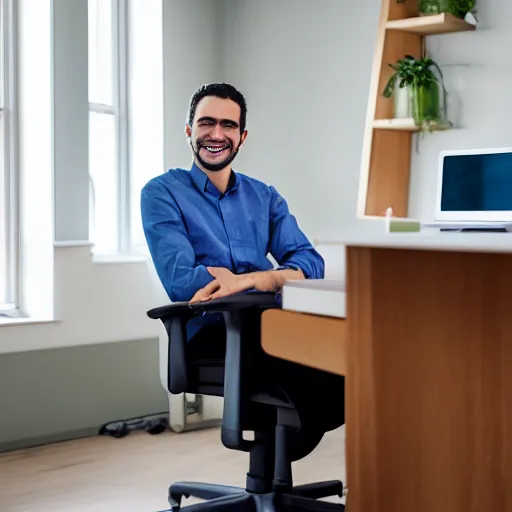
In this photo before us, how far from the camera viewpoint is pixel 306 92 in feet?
12.9

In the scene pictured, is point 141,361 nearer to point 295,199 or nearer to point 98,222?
point 98,222

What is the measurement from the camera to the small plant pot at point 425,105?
3295mm

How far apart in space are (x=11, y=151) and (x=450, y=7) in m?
1.93

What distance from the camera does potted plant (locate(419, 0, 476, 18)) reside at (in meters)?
3.26

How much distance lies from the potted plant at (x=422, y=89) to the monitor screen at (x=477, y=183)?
0.56 ft

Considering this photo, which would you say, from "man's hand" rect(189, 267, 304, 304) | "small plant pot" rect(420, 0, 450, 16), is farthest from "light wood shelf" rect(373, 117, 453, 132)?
"man's hand" rect(189, 267, 304, 304)

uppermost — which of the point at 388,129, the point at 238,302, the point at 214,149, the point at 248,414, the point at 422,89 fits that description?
the point at 422,89

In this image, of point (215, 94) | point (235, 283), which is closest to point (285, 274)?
point (235, 283)

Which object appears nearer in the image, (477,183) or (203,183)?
(203,183)

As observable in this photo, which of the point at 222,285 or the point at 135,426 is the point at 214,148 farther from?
the point at 135,426

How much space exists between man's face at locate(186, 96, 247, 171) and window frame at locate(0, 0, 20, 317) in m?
1.35

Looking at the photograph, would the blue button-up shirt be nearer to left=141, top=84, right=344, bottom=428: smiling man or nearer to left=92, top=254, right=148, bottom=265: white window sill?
left=141, top=84, right=344, bottom=428: smiling man

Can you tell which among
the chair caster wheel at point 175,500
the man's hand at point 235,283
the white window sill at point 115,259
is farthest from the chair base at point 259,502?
the white window sill at point 115,259

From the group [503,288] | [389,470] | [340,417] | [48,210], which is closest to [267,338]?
[389,470]
